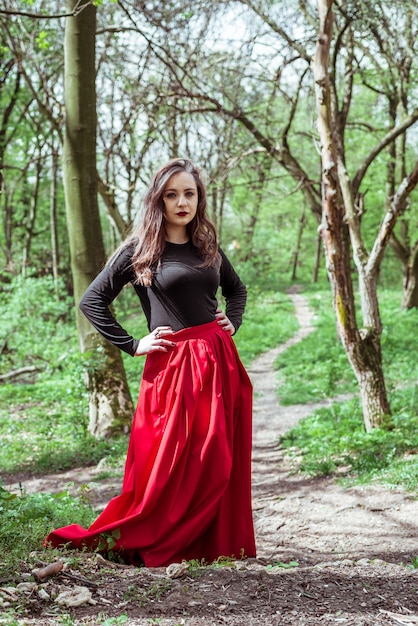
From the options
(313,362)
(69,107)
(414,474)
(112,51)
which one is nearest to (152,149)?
(112,51)

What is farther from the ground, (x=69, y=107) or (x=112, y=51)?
(x=112, y=51)

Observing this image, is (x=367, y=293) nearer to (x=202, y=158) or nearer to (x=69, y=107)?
(x=69, y=107)

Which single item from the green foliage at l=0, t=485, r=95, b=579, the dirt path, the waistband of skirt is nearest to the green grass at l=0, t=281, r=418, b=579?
the green foliage at l=0, t=485, r=95, b=579

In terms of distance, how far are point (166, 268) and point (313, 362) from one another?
8.48m

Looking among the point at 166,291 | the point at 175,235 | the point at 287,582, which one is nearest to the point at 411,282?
the point at 175,235

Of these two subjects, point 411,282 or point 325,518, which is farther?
point 411,282

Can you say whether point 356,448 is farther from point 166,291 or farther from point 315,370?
point 315,370

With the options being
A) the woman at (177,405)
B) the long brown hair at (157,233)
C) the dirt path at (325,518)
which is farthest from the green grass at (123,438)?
the long brown hair at (157,233)

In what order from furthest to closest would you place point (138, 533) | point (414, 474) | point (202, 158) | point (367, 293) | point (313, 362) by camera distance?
point (202, 158), point (313, 362), point (367, 293), point (414, 474), point (138, 533)

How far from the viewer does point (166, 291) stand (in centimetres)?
353

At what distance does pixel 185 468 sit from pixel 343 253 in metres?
3.39

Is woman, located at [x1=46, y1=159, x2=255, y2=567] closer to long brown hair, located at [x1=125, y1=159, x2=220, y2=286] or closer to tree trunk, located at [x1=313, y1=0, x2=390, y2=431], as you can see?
long brown hair, located at [x1=125, y1=159, x2=220, y2=286]

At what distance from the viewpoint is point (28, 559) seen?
3035mm

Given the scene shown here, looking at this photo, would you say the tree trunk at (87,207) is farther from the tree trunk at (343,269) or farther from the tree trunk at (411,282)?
the tree trunk at (411,282)
